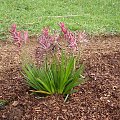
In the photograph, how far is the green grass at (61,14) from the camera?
7012 millimetres

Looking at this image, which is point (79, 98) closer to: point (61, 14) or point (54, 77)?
point (54, 77)

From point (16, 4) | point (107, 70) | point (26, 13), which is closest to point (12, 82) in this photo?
point (107, 70)

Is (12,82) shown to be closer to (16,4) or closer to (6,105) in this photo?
(6,105)

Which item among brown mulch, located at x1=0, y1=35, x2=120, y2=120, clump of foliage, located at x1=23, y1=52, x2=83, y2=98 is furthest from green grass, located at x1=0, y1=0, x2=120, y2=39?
clump of foliage, located at x1=23, y1=52, x2=83, y2=98

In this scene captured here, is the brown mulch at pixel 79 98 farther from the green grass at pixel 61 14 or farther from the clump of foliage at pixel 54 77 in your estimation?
the green grass at pixel 61 14

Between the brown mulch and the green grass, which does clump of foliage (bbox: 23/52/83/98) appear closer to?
the brown mulch

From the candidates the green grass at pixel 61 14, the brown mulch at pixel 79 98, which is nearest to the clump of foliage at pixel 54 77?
the brown mulch at pixel 79 98

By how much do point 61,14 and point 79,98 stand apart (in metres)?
4.08

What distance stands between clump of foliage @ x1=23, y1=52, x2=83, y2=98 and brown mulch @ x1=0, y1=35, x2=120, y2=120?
0.10m

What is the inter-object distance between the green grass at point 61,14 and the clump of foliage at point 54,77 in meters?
2.69

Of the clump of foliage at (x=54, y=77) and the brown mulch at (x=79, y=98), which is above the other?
the clump of foliage at (x=54, y=77)

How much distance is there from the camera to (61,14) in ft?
25.8

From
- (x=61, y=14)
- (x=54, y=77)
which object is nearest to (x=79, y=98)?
(x=54, y=77)

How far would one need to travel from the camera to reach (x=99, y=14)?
8102mm
